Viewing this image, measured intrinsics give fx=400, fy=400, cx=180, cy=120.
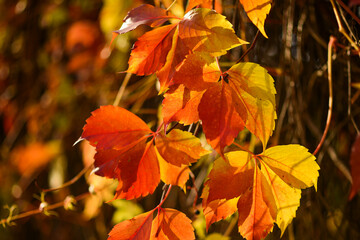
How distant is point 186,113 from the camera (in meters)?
0.44

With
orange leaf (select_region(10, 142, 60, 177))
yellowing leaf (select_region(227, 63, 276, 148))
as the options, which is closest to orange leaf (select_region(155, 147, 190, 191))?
yellowing leaf (select_region(227, 63, 276, 148))

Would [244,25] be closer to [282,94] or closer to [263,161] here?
[282,94]

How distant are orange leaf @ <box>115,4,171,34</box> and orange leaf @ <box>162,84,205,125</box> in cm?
8

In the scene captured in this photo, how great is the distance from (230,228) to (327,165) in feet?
0.69

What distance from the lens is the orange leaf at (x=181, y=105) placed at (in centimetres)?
44

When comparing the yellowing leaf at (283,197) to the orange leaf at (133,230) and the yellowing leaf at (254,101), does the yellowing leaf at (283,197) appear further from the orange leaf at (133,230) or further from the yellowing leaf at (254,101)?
the orange leaf at (133,230)

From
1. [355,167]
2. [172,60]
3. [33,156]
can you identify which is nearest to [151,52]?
[172,60]

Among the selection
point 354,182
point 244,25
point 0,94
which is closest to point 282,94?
point 244,25

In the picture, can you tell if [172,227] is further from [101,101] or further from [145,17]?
[101,101]

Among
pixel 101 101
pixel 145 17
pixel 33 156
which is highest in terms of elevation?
pixel 145 17

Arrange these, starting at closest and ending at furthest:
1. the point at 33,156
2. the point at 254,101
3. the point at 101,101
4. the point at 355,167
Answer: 1. the point at 355,167
2. the point at 254,101
3. the point at 101,101
4. the point at 33,156

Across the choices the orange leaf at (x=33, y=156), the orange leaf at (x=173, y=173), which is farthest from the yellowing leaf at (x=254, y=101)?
the orange leaf at (x=33, y=156)

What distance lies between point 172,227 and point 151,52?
0.68ft

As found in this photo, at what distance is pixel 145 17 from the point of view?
0.46 metres
